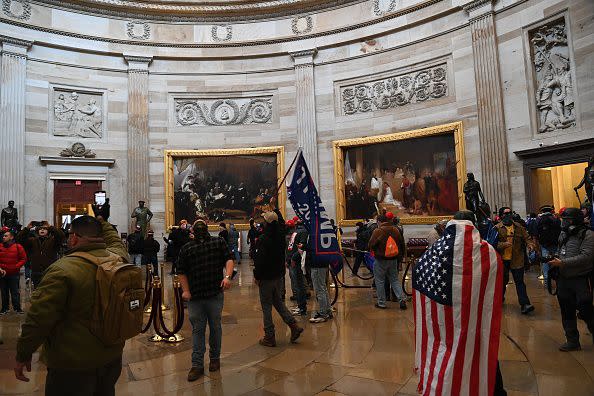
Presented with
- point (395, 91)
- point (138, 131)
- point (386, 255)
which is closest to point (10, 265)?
point (386, 255)

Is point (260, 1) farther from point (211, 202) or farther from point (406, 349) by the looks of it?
point (406, 349)

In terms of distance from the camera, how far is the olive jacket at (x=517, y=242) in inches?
283

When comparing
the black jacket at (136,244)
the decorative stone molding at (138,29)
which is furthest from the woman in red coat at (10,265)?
the decorative stone molding at (138,29)

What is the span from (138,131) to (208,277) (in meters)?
16.3

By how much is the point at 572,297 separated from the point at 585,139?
376 inches

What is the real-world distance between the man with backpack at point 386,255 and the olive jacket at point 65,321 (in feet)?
19.4

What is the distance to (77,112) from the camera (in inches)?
741

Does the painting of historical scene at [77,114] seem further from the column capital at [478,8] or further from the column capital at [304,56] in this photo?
→ the column capital at [478,8]

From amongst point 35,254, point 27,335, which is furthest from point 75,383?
point 35,254

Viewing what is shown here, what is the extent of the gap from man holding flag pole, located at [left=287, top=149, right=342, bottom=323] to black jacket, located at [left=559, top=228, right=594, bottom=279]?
335 centimetres

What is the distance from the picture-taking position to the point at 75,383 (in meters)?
2.78

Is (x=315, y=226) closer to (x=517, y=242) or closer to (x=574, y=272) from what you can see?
(x=517, y=242)

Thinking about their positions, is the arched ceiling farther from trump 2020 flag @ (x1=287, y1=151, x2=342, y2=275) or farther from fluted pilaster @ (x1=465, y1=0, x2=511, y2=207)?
trump 2020 flag @ (x1=287, y1=151, x2=342, y2=275)

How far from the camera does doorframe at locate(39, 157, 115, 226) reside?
17859mm
